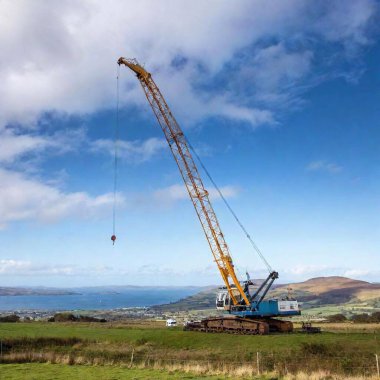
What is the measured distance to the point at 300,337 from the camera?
41719 mm

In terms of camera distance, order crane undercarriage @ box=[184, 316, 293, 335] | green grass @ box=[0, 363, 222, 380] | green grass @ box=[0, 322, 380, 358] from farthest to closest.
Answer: crane undercarriage @ box=[184, 316, 293, 335]
green grass @ box=[0, 322, 380, 358]
green grass @ box=[0, 363, 222, 380]

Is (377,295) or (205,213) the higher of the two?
(205,213)

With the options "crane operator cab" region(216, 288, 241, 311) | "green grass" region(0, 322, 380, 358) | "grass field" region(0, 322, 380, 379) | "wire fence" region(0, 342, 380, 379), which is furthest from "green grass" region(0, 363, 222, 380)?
"crane operator cab" region(216, 288, 241, 311)

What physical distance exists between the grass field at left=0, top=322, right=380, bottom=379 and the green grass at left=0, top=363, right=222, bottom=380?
1.22 meters

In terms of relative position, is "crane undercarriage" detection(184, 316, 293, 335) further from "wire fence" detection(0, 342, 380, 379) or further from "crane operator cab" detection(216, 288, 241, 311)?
"wire fence" detection(0, 342, 380, 379)

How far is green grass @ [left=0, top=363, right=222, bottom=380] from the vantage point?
2270 centimetres

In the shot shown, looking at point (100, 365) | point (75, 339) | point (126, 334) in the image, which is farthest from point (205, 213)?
point (100, 365)

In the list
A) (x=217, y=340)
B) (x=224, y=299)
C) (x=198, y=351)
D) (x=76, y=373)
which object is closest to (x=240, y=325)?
(x=224, y=299)

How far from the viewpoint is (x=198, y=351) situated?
1470 inches

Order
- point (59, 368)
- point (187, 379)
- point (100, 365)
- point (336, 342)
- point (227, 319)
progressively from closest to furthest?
point (187, 379)
point (59, 368)
point (100, 365)
point (336, 342)
point (227, 319)

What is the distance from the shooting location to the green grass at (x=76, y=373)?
22703mm

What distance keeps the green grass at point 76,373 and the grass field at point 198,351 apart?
1.22m

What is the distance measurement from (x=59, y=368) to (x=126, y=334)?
22862 mm

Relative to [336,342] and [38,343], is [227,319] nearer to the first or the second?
[336,342]
